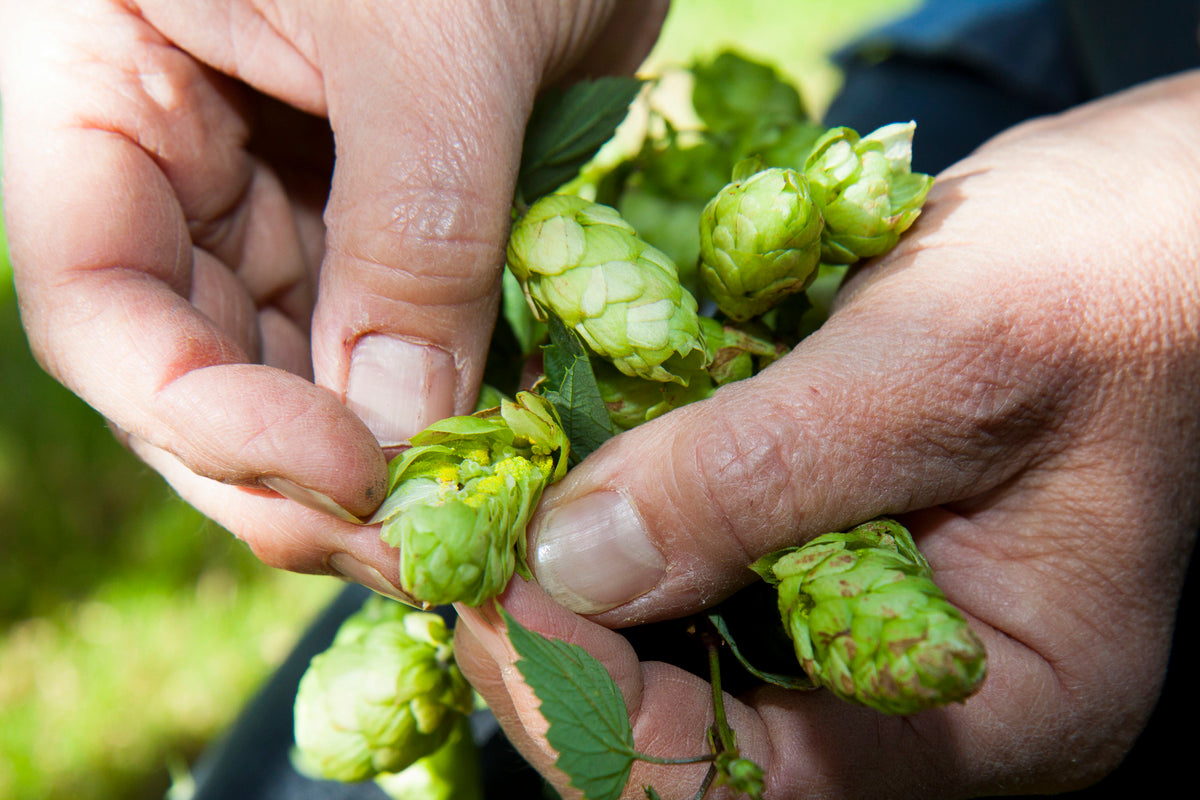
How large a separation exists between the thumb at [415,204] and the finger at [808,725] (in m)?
0.42

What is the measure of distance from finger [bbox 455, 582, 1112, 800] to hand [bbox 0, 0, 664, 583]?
26cm

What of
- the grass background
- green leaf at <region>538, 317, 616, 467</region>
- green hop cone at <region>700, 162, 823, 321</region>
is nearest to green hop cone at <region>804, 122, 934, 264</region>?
green hop cone at <region>700, 162, 823, 321</region>

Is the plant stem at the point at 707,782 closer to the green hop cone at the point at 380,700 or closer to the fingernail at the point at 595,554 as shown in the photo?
the fingernail at the point at 595,554

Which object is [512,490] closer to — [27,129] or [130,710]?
[27,129]

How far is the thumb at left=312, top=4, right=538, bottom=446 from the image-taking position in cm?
139

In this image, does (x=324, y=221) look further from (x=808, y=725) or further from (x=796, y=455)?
(x=808, y=725)

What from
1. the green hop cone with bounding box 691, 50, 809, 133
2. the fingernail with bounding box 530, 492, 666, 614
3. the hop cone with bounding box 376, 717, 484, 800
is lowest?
the hop cone with bounding box 376, 717, 484, 800

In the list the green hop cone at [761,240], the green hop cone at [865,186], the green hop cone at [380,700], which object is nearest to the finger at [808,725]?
the green hop cone at [380,700]

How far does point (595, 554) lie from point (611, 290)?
39 cm

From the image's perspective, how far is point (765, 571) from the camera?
1.25 meters

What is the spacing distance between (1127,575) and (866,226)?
0.75m

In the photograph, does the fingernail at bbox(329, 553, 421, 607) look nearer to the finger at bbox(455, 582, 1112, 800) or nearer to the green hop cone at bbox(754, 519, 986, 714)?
the finger at bbox(455, 582, 1112, 800)

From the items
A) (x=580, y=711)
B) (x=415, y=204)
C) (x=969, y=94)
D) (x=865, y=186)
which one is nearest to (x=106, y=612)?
(x=415, y=204)

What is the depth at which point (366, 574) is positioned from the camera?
4.55 feet
